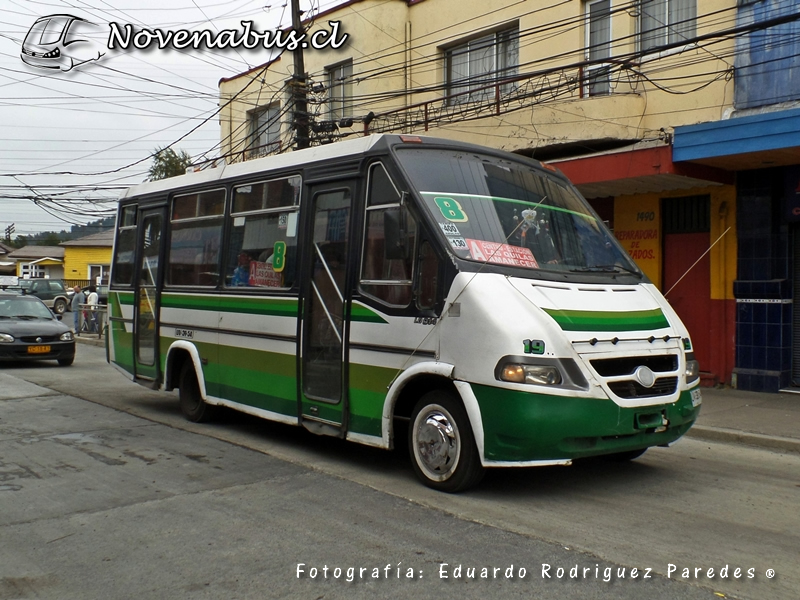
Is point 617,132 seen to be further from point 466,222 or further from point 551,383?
point 551,383

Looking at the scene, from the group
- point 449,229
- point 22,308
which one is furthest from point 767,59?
point 22,308

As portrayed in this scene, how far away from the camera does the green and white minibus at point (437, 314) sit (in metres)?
5.75

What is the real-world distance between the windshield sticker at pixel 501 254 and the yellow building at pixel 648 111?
508cm

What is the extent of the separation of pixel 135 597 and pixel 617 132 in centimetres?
1132

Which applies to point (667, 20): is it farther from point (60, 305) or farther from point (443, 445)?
point (60, 305)

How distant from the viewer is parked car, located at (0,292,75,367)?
52.2ft

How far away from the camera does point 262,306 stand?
26.8 feet

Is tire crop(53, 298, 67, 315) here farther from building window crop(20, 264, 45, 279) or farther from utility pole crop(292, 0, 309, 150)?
building window crop(20, 264, 45, 279)

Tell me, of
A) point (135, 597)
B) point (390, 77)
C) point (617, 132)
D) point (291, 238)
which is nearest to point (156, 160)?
point (390, 77)

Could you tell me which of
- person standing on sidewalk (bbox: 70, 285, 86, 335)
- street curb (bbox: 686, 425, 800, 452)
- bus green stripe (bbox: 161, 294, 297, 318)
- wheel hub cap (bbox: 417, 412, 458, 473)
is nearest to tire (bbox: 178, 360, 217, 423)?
bus green stripe (bbox: 161, 294, 297, 318)

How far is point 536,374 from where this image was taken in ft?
18.5

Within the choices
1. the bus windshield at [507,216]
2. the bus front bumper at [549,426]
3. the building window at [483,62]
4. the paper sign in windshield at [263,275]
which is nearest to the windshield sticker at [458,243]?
the bus windshield at [507,216]

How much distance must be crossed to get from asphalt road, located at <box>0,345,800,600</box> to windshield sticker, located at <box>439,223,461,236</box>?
199 centimetres

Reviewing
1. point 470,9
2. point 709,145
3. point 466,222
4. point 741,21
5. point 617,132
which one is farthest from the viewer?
point 470,9
